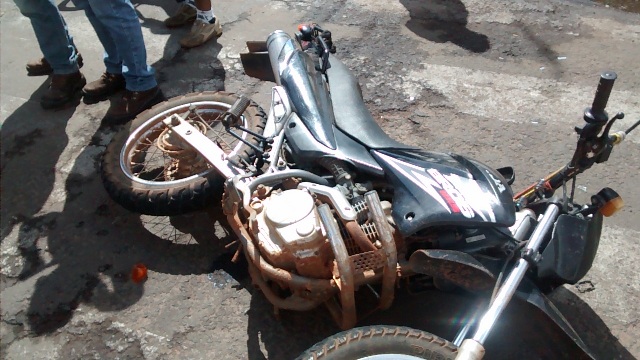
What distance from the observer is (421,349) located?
6.14 ft

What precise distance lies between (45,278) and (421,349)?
2.18 metres

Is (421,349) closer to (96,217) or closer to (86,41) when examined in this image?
(96,217)

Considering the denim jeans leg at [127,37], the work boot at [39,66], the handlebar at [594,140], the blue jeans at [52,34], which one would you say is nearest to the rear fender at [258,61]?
the denim jeans leg at [127,37]

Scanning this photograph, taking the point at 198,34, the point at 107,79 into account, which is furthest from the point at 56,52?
the point at 198,34

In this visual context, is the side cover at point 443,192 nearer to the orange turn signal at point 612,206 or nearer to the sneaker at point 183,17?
the orange turn signal at point 612,206

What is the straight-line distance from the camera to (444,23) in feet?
15.5

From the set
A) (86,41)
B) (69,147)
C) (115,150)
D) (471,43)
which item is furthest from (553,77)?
(86,41)

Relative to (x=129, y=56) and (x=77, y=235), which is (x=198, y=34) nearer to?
(x=129, y=56)

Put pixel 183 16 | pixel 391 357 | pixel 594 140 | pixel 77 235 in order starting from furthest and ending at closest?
1. pixel 183 16
2. pixel 77 235
3. pixel 594 140
4. pixel 391 357

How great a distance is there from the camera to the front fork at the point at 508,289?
1.74m

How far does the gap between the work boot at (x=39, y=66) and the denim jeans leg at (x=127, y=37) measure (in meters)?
0.82

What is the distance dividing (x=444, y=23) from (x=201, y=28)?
2.04 m

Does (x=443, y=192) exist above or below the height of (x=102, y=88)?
above

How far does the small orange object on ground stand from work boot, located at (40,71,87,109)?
→ 188 cm
